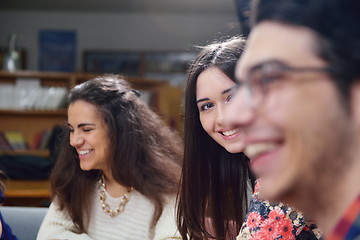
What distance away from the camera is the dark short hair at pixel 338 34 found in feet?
1.94

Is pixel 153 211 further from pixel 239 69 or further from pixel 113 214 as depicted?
pixel 239 69

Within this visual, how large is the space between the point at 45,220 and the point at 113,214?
302 mm

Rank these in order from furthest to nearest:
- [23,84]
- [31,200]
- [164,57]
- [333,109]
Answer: [164,57], [23,84], [31,200], [333,109]

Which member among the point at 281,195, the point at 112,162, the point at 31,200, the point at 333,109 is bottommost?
the point at 31,200

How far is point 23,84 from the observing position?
4680 mm

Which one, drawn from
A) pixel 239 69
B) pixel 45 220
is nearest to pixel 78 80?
pixel 45 220

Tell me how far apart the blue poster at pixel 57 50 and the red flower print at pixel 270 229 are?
218 inches

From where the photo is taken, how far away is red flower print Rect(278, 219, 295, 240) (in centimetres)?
127

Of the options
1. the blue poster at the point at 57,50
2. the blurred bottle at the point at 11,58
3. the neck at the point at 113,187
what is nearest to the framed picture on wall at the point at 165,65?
the blue poster at the point at 57,50

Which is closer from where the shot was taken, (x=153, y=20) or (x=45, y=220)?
(x=45, y=220)

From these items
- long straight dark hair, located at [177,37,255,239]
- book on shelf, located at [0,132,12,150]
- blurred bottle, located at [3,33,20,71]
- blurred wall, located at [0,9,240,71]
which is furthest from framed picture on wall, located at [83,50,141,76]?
long straight dark hair, located at [177,37,255,239]

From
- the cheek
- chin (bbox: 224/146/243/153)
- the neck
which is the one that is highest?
→ the cheek

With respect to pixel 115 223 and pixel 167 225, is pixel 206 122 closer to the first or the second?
pixel 167 225

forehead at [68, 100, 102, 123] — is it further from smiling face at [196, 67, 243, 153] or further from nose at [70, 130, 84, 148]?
smiling face at [196, 67, 243, 153]
